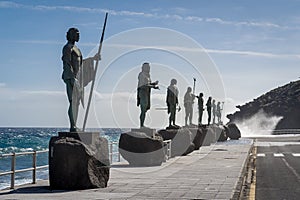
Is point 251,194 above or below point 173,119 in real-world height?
below

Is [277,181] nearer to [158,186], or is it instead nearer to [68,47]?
[158,186]

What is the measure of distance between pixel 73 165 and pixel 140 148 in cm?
816

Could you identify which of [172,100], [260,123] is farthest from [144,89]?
[260,123]

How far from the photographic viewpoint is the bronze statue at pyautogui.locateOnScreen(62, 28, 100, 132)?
14523mm

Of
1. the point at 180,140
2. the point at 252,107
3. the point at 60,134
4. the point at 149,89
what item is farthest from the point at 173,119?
the point at 252,107

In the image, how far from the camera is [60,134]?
14672 millimetres

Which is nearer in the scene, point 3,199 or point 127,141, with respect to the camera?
point 3,199

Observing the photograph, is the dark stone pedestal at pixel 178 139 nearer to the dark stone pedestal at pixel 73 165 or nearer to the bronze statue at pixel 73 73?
the bronze statue at pixel 73 73

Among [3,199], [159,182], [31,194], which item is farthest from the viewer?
[159,182]

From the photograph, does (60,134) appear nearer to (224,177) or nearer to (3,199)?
(3,199)

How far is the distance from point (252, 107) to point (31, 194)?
132m

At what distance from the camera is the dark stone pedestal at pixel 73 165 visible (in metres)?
13.7

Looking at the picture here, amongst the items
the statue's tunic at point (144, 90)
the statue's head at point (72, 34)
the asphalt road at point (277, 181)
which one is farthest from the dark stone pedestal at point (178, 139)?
the statue's head at point (72, 34)

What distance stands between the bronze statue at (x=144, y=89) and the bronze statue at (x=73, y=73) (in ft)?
24.3
